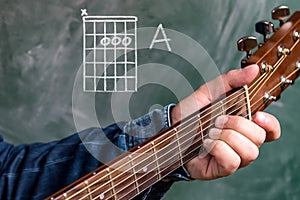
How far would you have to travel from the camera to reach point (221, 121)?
0.83 metres

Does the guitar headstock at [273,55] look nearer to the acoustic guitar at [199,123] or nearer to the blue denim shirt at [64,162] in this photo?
the acoustic guitar at [199,123]

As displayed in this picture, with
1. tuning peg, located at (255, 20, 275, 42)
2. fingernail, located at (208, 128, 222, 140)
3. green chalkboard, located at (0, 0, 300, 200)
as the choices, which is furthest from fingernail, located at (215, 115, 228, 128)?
green chalkboard, located at (0, 0, 300, 200)

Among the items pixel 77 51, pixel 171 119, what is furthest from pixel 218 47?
pixel 171 119

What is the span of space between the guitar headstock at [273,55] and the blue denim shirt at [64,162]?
0.14 metres

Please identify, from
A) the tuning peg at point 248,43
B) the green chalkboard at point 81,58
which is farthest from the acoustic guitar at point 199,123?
the green chalkboard at point 81,58

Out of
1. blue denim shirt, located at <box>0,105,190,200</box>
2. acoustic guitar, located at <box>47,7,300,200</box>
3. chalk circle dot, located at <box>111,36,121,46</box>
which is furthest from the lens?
chalk circle dot, located at <box>111,36,121,46</box>

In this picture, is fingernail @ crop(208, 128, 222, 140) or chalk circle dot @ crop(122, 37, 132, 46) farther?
chalk circle dot @ crop(122, 37, 132, 46)

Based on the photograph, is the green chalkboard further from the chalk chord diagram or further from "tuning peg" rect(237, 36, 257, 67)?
"tuning peg" rect(237, 36, 257, 67)

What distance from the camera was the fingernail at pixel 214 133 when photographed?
2.71 ft

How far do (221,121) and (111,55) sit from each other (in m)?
0.68

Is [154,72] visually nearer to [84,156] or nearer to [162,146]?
[84,156]

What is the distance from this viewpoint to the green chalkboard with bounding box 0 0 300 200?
1.48m

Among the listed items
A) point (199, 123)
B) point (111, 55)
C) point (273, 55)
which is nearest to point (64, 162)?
point (199, 123)

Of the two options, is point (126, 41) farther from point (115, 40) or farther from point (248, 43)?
point (248, 43)
